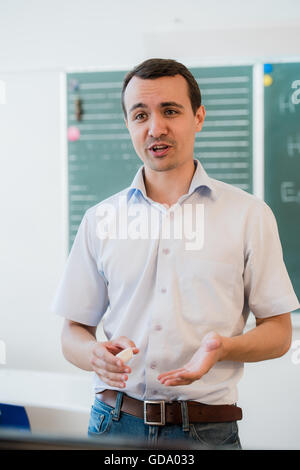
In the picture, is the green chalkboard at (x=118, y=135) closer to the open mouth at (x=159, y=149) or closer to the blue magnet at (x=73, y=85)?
the blue magnet at (x=73, y=85)

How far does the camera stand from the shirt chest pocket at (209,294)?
671 millimetres

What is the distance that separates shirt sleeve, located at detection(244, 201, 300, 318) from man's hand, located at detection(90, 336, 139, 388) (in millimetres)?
207

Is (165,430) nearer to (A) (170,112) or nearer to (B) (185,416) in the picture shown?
(B) (185,416)

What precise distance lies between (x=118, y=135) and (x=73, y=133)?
115 mm

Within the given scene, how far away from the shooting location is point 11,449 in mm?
320

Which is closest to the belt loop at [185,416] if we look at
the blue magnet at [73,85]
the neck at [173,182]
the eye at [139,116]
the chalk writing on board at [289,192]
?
the neck at [173,182]

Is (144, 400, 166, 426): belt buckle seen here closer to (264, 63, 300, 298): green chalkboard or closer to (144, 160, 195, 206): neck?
(144, 160, 195, 206): neck

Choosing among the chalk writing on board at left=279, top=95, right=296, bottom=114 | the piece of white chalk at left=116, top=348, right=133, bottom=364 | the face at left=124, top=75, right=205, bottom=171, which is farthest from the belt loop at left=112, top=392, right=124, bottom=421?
the chalk writing on board at left=279, top=95, right=296, bottom=114

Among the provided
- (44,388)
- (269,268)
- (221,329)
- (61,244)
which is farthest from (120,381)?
(61,244)

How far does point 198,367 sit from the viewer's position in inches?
21.6

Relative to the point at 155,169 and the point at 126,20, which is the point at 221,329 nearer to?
the point at 155,169

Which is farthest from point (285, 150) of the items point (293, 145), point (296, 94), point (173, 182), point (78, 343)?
point (78, 343)

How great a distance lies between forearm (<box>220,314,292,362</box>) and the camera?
0.62 metres
